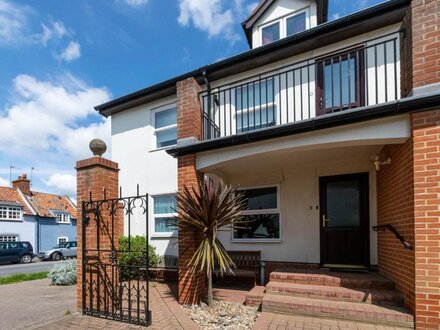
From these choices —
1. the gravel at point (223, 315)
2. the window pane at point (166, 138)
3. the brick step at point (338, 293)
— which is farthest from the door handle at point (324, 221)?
the window pane at point (166, 138)

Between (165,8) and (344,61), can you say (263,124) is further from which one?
(165,8)

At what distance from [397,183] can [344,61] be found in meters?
3.62

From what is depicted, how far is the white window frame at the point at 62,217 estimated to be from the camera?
2522cm

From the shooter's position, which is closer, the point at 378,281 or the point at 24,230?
the point at 378,281

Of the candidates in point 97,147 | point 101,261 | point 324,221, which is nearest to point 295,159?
point 324,221

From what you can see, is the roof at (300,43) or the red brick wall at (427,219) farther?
the roof at (300,43)

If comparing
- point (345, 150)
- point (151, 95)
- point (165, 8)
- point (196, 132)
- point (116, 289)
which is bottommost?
point (116, 289)

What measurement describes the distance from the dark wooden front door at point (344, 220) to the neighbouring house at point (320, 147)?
0.02 m

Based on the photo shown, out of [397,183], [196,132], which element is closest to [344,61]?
[397,183]

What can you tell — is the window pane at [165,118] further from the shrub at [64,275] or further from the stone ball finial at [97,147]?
the shrub at [64,275]

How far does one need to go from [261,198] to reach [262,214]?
433 millimetres

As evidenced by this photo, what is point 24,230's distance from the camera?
22219 mm

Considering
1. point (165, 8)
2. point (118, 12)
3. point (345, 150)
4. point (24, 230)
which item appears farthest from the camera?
point (24, 230)

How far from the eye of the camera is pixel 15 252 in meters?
18.0
